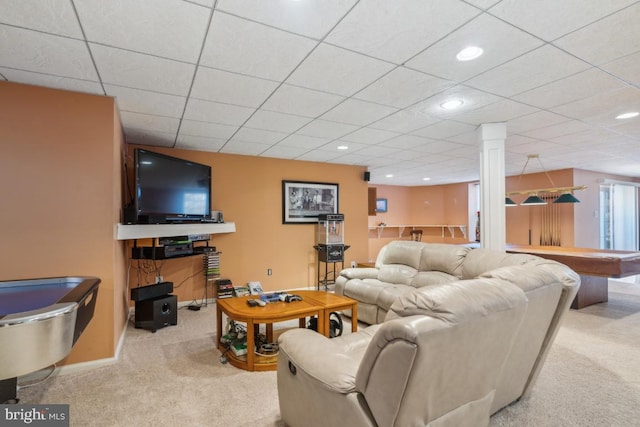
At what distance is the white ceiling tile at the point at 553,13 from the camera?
162 cm

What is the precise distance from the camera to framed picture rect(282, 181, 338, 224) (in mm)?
5566

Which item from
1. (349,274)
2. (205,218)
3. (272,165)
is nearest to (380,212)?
(272,165)

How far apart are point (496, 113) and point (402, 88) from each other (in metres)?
1.26

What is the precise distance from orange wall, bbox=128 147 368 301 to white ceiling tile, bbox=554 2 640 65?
13.7ft

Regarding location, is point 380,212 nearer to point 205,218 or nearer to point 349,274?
point 349,274

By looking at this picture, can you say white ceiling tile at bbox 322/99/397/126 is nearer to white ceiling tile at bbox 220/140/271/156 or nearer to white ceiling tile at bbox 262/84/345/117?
white ceiling tile at bbox 262/84/345/117

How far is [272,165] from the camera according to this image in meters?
5.45

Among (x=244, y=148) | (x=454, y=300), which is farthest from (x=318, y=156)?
(x=454, y=300)

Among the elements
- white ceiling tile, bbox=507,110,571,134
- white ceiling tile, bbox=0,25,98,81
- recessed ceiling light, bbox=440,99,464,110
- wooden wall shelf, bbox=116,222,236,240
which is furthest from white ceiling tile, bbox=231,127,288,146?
white ceiling tile, bbox=507,110,571,134

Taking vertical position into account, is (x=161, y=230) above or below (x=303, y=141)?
below

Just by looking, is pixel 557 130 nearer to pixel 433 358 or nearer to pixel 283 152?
pixel 283 152

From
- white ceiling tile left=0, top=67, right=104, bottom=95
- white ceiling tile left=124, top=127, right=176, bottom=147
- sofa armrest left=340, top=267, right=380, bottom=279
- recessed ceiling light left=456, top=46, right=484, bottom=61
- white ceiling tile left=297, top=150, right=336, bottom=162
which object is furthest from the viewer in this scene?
white ceiling tile left=297, top=150, right=336, bottom=162

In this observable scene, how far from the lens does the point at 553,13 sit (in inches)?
66.9

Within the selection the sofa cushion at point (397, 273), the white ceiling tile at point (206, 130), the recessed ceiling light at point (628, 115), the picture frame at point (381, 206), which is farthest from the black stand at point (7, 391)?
the picture frame at point (381, 206)
